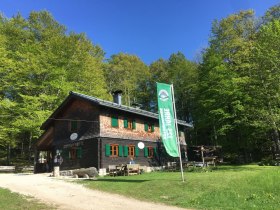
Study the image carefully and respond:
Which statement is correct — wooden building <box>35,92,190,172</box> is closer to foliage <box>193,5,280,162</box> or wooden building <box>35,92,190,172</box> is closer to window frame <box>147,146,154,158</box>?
window frame <box>147,146,154,158</box>

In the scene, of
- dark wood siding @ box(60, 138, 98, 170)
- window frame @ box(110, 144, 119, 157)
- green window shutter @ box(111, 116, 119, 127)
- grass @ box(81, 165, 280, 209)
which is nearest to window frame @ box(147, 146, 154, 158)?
window frame @ box(110, 144, 119, 157)

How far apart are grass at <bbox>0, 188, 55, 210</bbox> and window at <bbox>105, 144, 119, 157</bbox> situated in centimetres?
1290

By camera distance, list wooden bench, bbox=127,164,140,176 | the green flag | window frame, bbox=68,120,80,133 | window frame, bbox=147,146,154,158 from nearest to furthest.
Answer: the green flag, wooden bench, bbox=127,164,140,176, window frame, bbox=68,120,80,133, window frame, bbox=147,146,154,158

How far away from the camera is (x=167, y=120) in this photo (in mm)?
18297

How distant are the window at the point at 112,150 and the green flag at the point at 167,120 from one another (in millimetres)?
10699

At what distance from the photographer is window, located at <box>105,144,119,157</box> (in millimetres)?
27728

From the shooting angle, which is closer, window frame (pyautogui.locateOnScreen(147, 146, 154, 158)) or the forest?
window frame (pyautogui.locateOnScreen(147, 146, 154, 158))

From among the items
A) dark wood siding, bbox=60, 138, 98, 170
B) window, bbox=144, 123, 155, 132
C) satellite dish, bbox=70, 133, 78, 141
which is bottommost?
dark wood siding, bbox=60, 138, 98, 170

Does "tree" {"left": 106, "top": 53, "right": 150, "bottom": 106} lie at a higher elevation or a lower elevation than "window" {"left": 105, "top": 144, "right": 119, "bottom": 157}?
higher

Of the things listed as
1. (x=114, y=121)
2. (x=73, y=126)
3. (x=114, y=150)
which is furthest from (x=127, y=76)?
(x=114, y=150)

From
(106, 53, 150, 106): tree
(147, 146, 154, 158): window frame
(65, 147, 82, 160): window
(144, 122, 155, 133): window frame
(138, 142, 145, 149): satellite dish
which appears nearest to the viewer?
(65, 147, 82, 160): window

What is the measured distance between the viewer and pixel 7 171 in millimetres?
35031

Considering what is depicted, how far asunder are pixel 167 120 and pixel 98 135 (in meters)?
10.7

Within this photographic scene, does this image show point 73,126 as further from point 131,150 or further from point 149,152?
point 149,152
